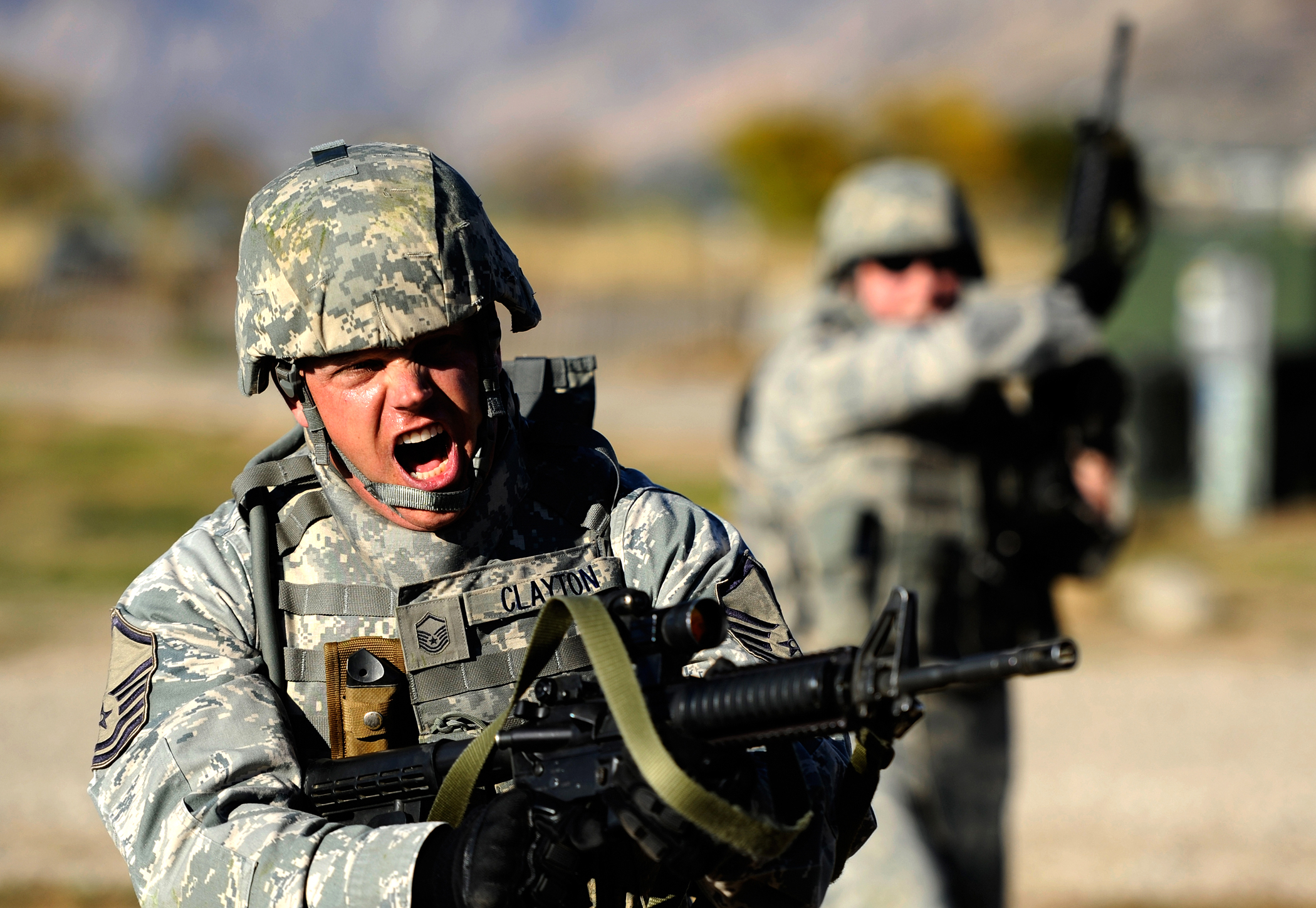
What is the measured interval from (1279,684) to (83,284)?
2314 cm

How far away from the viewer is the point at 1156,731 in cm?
881

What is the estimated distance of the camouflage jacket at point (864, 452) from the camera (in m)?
4.78

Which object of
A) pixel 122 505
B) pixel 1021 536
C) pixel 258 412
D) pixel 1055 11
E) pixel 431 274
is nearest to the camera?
pixel 431 274

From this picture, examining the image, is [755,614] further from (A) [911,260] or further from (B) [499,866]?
(A) [911,260]

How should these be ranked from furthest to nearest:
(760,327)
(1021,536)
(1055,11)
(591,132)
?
(591,132)
(1055,11)
(760,327)
(1021,536)

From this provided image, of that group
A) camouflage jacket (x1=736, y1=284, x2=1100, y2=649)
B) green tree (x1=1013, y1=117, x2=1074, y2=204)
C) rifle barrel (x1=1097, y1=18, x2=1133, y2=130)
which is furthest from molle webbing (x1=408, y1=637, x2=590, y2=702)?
green tree (x1=1013, y1=117, x2=1074, y2=204)

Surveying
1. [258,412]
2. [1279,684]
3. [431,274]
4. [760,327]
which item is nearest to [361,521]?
[431,274]

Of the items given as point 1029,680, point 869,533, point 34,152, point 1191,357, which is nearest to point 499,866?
point 869,533

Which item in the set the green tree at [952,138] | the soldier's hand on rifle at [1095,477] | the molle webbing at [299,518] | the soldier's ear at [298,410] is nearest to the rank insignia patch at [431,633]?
the molle webbing at [299,518]

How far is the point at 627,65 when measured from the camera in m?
181

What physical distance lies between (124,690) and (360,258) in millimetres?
807

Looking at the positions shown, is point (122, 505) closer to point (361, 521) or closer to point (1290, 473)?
point (1290, 473)

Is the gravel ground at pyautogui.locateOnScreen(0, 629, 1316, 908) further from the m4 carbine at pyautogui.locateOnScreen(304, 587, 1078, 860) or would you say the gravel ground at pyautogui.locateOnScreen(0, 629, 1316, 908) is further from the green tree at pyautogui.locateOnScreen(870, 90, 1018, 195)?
the green tree at pyautogui.locateOnScreen(870, 90, 1018, 195)

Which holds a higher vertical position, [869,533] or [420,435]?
[420,435]
